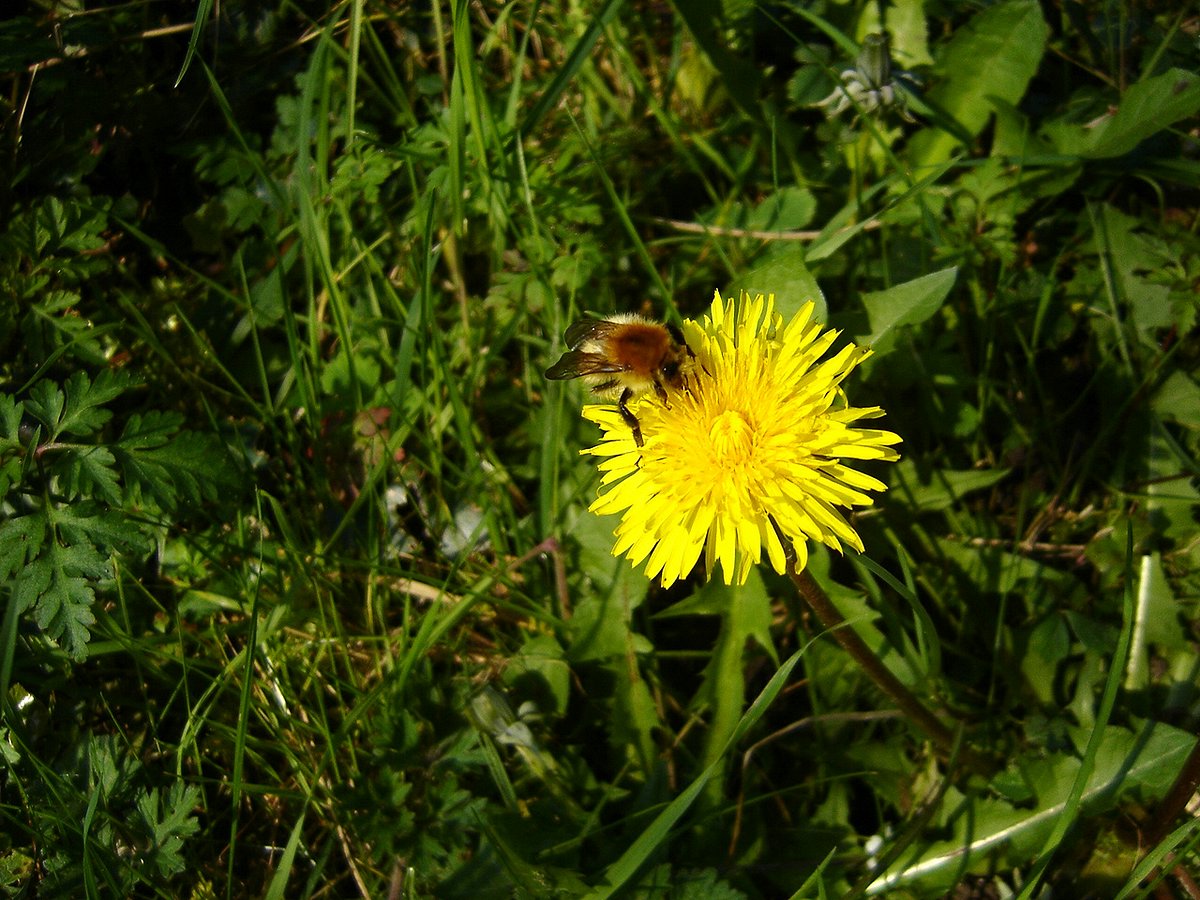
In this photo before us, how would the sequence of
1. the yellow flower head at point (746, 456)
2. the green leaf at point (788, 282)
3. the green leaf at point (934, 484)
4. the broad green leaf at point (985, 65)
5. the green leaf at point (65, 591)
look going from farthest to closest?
the broad green leaf at point (985, 65) < the green leaf at point (934, 484) < the green leaf at point (788, 282) < the green leaf at point (65, 591) < the yellow flower head at point (746, 456)

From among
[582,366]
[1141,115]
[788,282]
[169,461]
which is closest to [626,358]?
[582,366]

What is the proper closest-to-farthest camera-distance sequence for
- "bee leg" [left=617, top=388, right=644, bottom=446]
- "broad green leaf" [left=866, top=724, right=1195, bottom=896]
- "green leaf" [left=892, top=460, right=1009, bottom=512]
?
"bee leg" [left=617, top=388, right=644, bottom=446] < "broad green leaf" [left=866, top=724, right=1195, bottom=896] < "green leaf" [left=892, top=460, right=1009, bottom=512]

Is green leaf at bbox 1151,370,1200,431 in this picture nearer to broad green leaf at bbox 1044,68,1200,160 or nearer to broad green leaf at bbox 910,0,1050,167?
broad green leaf at bbox 1044,68,1200,160

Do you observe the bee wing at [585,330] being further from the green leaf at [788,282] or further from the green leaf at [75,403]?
the green leaf at [75,403]

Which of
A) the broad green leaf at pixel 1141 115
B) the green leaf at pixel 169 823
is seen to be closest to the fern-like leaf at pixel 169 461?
the green leaf at pixel 169 823

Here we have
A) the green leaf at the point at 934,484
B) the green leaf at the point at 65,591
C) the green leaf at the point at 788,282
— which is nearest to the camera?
the green leaf at the point at 65,591

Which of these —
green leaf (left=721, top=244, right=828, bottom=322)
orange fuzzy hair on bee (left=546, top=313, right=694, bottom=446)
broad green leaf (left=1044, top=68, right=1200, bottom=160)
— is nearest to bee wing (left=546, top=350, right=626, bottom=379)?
orange fuzzy hair on bee (left=546, top=313, right=694, bottom=446)

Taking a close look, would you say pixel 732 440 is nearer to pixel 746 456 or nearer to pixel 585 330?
pixel 746 456

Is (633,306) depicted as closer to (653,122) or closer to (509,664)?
(653,122)
